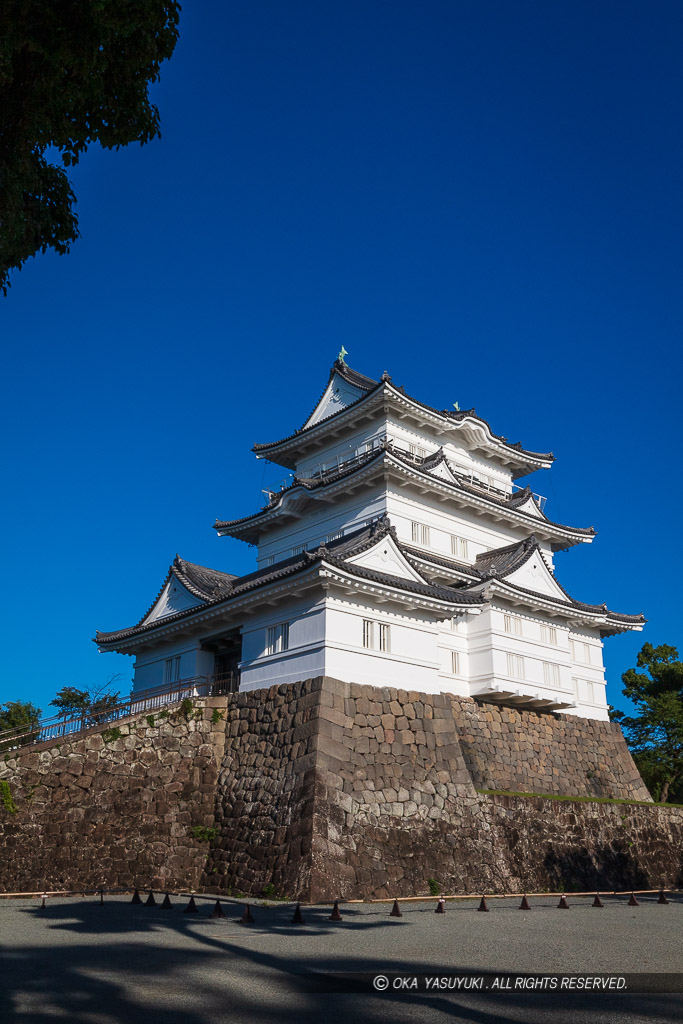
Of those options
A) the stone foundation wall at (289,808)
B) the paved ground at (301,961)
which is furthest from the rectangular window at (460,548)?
the paved ground at (301,961)

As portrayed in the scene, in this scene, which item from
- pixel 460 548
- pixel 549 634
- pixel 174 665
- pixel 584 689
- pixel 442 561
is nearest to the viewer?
pixel 174 665

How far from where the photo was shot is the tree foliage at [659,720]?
3803 cm

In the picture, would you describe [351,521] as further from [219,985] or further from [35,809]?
[219,985]

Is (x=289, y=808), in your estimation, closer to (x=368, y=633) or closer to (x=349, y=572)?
(x=368, y=633)

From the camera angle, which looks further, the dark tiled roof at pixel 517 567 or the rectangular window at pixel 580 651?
the rectangular window at pixel 580 651

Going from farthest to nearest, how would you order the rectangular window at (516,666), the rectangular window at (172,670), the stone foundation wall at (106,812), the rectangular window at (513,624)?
the rectangular window at (513,624)
the rectangular window at (172,670)
the rectangular window at (516,666)
the stone foundation wall at (106,812)

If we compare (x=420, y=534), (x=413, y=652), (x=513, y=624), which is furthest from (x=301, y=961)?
(x=420, y=534)

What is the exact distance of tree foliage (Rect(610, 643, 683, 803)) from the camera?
38.0 m

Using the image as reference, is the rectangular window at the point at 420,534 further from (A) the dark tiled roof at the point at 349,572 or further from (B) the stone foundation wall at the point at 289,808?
(B) the stone foundation wall at the point at 289,808

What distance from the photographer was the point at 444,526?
30.1 m

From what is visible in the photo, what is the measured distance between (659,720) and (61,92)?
37.6 metres

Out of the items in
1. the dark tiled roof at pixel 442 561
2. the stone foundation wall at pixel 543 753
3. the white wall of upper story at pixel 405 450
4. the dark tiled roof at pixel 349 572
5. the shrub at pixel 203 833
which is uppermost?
the white wall of upper story at pixel 405 450

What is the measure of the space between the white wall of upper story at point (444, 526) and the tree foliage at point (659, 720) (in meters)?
13.3

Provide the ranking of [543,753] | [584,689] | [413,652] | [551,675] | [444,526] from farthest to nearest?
[584,689] < [444,526] < [551,675] < [543,753] < [413,652]
